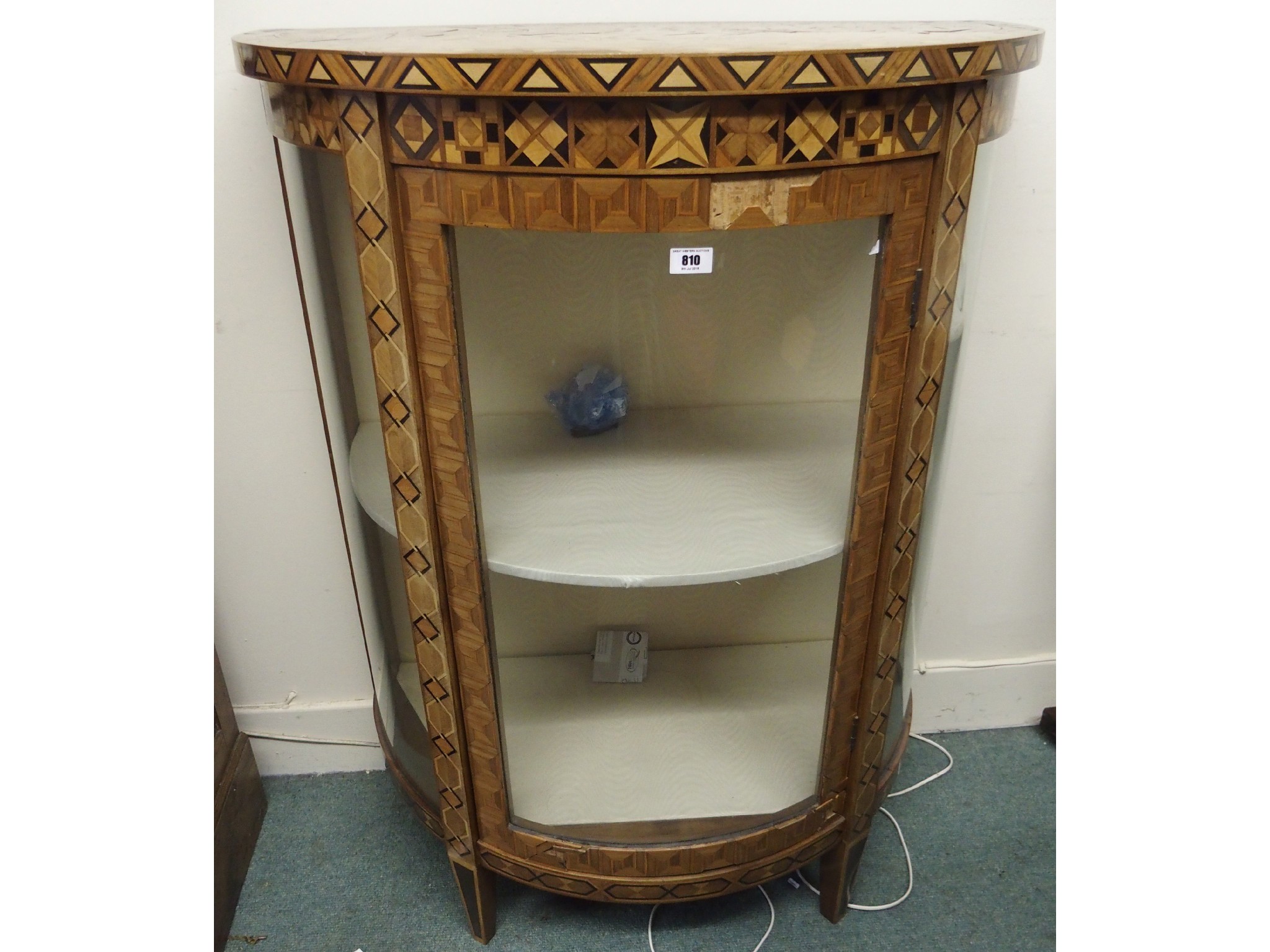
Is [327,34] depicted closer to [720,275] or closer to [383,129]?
[383,129]

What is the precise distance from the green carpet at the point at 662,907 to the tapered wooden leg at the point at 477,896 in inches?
1.2

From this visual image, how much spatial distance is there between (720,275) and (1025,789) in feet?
3.82

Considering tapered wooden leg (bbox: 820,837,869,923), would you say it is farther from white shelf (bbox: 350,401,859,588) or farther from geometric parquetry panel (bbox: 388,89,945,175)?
geometric parquetry panel (bbox: 388,89,945,175)

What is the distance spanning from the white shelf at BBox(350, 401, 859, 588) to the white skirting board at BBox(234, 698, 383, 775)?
665 mm

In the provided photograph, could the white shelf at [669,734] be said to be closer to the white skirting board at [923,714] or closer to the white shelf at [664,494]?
the white shelf at [664,494]

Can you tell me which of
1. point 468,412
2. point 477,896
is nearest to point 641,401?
point 468,412

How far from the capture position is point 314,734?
1.64 m

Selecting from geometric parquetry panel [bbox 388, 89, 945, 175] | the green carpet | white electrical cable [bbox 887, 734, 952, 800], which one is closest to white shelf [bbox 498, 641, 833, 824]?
the green carpet

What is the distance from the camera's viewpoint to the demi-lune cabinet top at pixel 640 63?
726 mm

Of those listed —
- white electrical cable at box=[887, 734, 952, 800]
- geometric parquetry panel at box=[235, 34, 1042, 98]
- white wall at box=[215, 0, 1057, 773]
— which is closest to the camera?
geometric parquetry panel at box=[235, 34, 1042, 98]

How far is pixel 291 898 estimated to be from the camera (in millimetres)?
1428

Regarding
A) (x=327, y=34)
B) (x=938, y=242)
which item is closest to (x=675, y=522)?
(x=938, y=242)

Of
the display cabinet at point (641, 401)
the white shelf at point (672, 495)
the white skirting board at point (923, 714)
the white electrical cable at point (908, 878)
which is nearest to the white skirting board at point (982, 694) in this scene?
the white skirting board at point (923, 714)

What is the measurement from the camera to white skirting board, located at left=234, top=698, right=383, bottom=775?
1623mm
